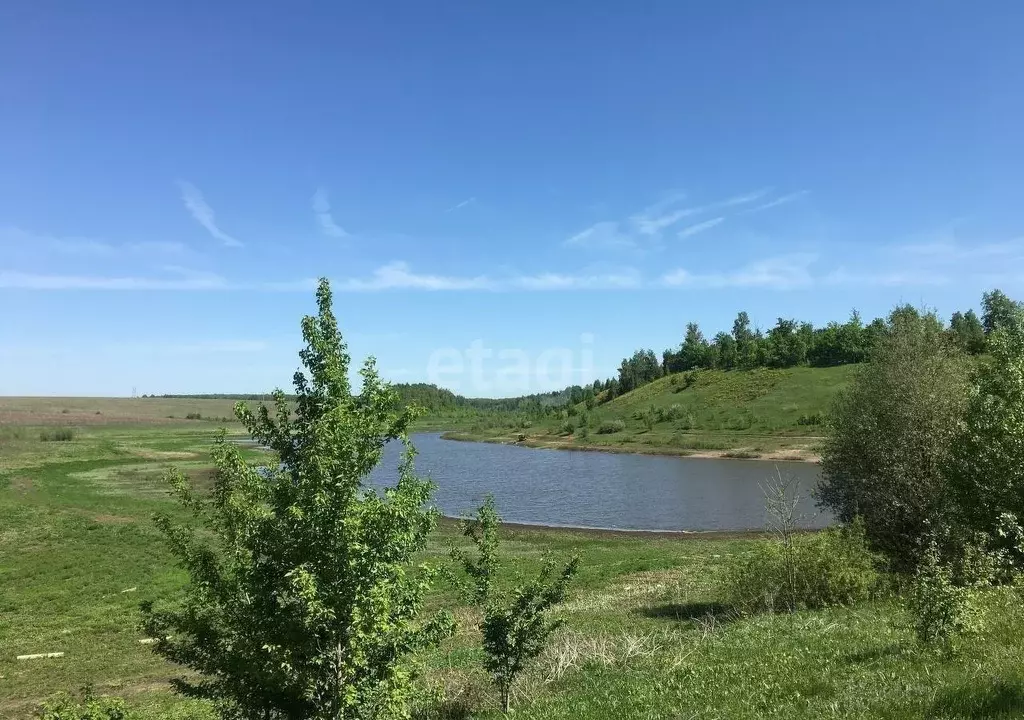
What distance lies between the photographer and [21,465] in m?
67.8

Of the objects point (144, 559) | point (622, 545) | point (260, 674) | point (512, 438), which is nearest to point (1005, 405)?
point (260, 674)

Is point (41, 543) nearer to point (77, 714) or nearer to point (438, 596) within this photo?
point (438, 596)

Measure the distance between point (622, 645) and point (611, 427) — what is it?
133 metres

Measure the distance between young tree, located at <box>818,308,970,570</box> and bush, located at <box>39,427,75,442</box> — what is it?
355 ft

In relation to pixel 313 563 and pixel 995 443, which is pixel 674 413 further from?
pixel 313 563

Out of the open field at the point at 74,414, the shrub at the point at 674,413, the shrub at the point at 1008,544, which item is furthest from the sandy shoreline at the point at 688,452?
the open field at the point at 74,414

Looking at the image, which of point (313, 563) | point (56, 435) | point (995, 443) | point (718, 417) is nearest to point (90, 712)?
point (313, 563)

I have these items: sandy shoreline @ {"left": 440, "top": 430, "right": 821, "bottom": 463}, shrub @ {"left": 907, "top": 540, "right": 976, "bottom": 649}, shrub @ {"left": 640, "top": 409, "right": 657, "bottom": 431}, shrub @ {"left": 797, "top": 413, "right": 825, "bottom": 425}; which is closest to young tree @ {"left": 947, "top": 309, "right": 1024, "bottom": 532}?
shrub @ {"left": 907, "top": 540, "right": 976, "bottom": 649}

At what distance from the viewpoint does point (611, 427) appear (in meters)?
146

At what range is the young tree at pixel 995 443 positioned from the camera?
11.8 meters

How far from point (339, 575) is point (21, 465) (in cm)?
7916

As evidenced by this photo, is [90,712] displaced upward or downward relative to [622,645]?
upward

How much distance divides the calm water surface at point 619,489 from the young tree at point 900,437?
10.1 metres

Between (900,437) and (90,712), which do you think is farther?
(900,437)
